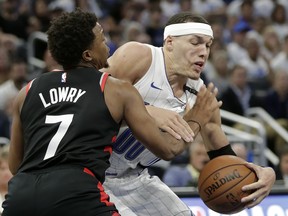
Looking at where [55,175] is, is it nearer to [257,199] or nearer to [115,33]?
[257,199]

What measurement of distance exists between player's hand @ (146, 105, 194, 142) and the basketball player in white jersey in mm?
661

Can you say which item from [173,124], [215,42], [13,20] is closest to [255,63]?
[215,42]

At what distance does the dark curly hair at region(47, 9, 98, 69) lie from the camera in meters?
4.67

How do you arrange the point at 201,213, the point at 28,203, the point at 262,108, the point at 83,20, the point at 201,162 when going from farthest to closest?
the point at 262,108 < the point at 201,162 < the point at 201,213 < the point at 83,20 < the point at 28,203

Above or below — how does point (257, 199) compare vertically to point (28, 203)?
below

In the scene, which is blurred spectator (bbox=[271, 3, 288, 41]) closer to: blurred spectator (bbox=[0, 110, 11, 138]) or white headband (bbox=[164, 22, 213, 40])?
blurred spectator (bbox=[0, 110, 11, 138])

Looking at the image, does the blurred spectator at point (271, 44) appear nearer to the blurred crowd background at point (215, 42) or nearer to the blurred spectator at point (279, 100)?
the blurred crowd background at point (215, 42)

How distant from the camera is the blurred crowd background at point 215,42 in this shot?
1112 centimetres

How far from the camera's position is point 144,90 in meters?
5.70

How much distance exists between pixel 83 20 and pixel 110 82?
0.38 metres

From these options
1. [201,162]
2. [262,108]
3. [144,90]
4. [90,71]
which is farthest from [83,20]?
[262,108]

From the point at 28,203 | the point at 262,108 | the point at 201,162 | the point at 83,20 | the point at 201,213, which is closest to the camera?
the point at 28,203

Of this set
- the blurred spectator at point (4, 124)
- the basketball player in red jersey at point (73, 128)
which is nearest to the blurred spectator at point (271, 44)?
the blurred spectator at point (4, 124)

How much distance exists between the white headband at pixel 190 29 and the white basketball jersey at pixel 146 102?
17 centimetres
